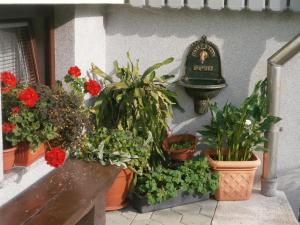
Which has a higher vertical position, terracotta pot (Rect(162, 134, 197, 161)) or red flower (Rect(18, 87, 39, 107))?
red flower (Rect(18, 87, 39, 107))

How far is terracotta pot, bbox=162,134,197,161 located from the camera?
5582 millimetres

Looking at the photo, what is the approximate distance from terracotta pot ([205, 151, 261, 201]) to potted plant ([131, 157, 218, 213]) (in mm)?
109

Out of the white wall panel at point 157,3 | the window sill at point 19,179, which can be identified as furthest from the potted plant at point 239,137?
the window sill at point 19,179

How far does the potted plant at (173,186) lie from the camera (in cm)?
524

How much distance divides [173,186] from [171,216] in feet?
0.96

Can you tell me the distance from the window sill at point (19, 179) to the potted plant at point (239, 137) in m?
2.01

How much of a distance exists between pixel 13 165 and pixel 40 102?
489mm

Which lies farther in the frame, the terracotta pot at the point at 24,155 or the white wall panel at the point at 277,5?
the white wall panel at the point at 277,5

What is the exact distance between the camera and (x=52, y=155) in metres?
3.78

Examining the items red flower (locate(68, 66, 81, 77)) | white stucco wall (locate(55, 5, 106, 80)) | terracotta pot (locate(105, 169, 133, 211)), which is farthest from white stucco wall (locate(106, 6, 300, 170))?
red flower (locate(68, 66, 81, 77))

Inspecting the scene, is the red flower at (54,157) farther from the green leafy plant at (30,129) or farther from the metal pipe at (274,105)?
the metal pipe at (274,105)

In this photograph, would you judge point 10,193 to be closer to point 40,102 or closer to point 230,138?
point 40,102

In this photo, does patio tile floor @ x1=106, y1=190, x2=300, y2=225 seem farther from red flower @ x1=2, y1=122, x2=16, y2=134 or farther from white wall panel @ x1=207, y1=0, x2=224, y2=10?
white wall panel @ x1=207, y1=0, x2=224, y2=10

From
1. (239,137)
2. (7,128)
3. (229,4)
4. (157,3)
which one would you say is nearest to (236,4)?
(229,4)
